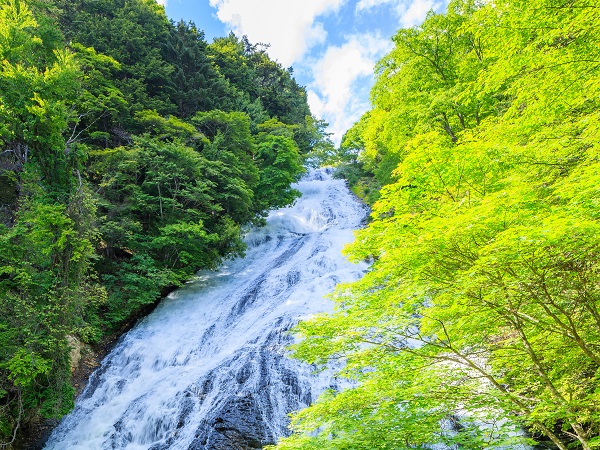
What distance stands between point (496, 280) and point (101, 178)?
16.7 m

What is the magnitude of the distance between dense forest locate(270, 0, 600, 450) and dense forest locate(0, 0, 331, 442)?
7556 millimetres

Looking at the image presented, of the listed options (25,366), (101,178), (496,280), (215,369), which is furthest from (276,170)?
(496,280)

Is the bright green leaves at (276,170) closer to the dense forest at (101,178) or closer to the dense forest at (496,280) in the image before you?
the dense forest at (101,178)

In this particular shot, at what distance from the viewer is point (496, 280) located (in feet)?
8.02

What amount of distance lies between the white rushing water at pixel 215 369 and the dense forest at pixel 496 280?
150 cm

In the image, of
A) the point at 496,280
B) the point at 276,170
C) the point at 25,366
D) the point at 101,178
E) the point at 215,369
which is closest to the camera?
the point at 496,280

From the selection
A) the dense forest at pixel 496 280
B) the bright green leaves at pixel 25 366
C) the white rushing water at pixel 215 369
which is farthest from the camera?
the white rushing water at pixel 215 369

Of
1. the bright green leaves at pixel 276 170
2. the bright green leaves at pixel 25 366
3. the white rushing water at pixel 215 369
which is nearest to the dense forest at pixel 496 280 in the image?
the white rushing water at pixel 215 369

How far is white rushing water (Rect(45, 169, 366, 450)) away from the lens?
7.14 m

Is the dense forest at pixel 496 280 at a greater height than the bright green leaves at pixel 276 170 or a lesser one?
lesser

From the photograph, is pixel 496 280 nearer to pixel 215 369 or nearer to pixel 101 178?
pixel 215 369

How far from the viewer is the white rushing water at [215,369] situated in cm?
714

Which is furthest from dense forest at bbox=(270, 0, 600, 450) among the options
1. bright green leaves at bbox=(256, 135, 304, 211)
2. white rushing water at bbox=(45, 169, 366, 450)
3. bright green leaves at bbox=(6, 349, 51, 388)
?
bright green leaves at bbox=(256, 135, 304, 211)

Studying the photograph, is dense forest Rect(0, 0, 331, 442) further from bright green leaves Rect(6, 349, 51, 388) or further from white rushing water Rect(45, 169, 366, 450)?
white rushing water Rect(45, 169, 366, 450)
